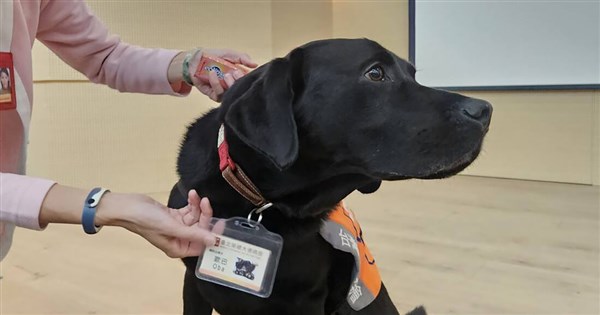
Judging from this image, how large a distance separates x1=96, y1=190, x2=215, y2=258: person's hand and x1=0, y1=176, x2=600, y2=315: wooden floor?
0.92 m

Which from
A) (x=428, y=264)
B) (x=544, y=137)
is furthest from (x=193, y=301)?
(x=544, y=137)

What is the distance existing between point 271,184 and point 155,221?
0.23 m

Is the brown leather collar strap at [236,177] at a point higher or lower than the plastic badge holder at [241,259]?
higher

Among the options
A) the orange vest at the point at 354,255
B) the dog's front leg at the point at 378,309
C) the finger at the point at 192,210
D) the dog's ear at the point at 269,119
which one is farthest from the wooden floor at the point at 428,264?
the dog's ear at the point at 269,119

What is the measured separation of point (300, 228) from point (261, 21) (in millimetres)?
3191

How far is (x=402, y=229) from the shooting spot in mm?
2717

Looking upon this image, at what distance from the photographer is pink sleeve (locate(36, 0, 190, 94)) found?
136cm

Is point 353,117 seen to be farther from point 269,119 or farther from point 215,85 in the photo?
point 215,85

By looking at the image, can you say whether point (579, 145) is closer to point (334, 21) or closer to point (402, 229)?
point (402, 229)

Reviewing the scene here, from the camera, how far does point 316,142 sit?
38.9 inches

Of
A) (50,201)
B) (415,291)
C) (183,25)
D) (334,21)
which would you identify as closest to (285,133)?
(50,201)

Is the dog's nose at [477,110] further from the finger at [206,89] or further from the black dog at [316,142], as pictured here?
the finger at [206,89]

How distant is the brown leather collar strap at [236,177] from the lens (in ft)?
3.24

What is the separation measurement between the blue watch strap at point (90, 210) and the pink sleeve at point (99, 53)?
56 centimetres
